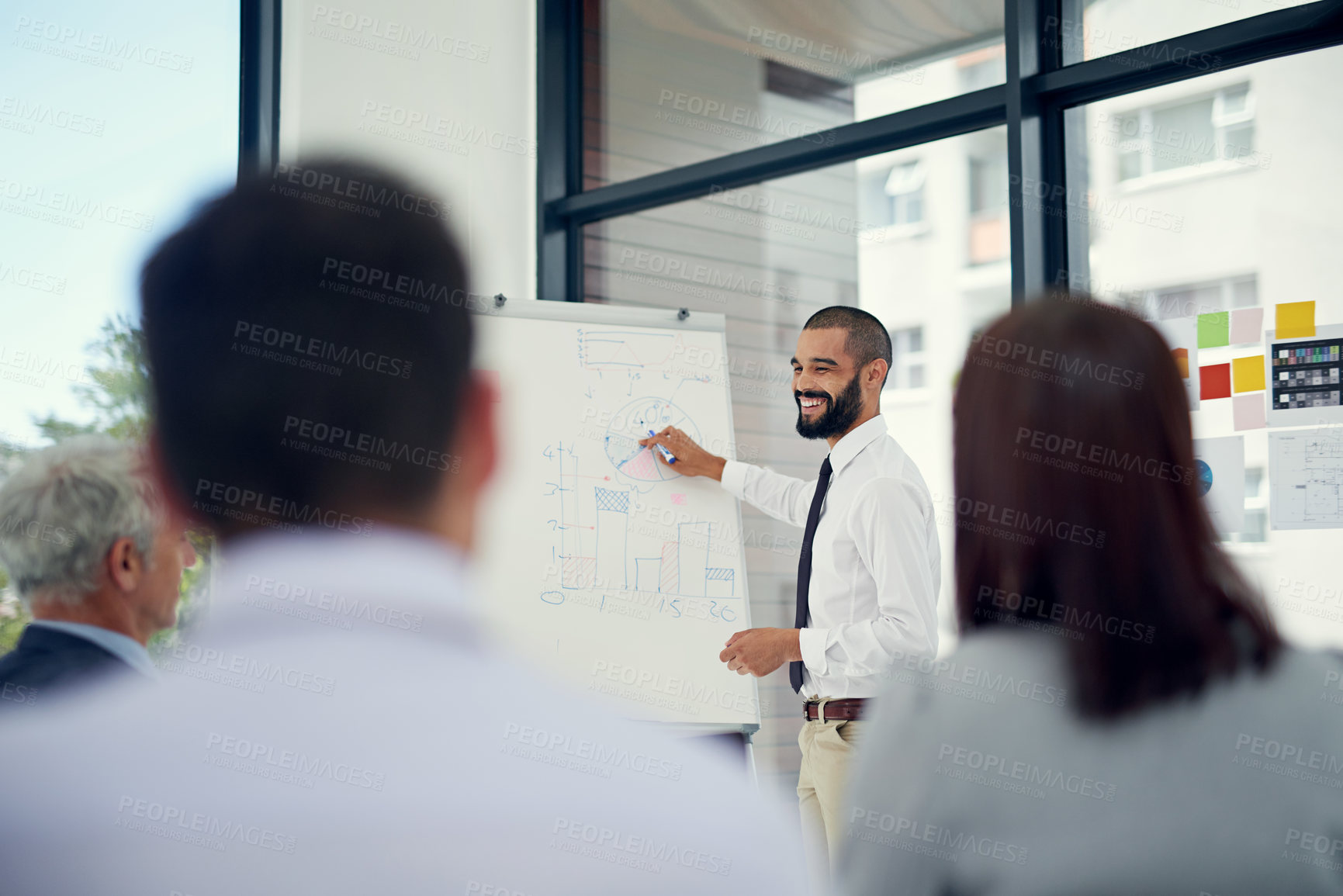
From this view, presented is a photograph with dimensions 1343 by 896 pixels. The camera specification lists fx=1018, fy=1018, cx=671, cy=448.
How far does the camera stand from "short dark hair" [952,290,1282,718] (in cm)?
85

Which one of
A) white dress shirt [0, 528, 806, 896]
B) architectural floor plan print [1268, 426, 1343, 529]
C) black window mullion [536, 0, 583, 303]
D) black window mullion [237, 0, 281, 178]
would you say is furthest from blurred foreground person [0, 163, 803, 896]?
black window mullion [536, 0, 583, 303]

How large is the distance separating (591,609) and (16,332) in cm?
159

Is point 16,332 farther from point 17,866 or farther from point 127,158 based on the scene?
point 17,866

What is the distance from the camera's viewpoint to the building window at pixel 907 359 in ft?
9.42

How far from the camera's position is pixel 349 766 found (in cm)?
45

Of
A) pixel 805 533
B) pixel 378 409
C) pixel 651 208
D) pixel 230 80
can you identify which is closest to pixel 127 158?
pixel 230 80

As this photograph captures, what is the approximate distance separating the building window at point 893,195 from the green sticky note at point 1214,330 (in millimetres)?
831

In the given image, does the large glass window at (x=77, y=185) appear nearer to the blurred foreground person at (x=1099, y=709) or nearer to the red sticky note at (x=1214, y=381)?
the blurred foreground person at (x=1099, y=709)

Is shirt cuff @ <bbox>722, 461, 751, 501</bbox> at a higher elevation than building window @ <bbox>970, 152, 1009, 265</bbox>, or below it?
below

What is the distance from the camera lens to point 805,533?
8.13ft

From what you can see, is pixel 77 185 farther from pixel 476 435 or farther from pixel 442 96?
pixel 476 435

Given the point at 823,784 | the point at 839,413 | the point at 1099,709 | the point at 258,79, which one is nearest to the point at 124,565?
the point at 1099,709

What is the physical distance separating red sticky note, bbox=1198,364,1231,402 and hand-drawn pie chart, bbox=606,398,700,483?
1.23 meters

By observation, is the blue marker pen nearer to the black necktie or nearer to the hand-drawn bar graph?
the hand-drawn bar graph
